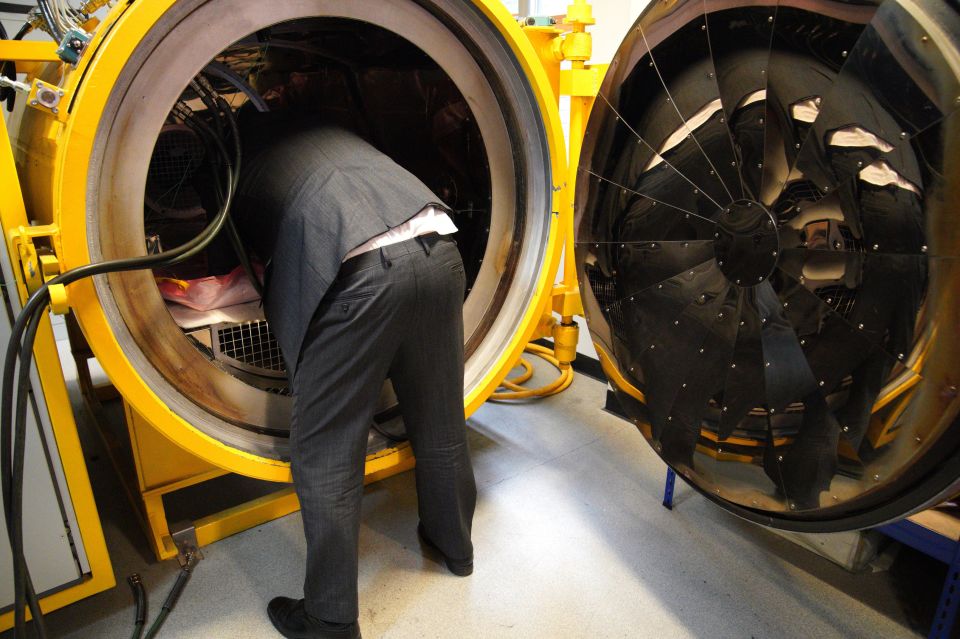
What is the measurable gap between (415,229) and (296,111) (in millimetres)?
513

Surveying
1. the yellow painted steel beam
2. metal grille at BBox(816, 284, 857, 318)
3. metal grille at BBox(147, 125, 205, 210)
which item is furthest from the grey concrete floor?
the yellow painted steel beam

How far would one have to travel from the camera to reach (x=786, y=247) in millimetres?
1059

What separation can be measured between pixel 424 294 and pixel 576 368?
170 cm

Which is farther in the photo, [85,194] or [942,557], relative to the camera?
[942,557]

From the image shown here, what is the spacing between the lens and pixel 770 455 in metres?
1.14

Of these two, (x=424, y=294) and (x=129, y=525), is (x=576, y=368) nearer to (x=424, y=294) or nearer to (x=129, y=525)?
(x=424, y=294)

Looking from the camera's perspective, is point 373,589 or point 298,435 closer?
point 298,435

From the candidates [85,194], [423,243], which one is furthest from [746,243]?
[85,194]

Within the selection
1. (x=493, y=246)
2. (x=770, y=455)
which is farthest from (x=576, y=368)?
(x=770, y=455)

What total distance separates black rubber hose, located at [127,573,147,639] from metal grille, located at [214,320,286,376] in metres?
0.58

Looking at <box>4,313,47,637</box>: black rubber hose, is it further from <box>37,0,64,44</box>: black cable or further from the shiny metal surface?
the shiny metal surface

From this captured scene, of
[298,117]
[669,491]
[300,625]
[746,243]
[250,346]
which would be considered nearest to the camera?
[746,243]

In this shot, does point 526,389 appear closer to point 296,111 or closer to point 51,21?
point 296,111

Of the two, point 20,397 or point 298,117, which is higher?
point 298,117
